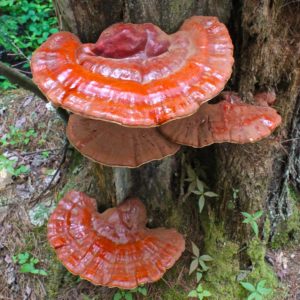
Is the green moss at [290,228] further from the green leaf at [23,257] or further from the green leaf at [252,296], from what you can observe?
the green leaf at [23,257]

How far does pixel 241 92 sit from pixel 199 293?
2053mm

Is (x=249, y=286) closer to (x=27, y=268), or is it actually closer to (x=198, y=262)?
(x=198, y=262)

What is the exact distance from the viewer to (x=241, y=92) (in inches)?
120

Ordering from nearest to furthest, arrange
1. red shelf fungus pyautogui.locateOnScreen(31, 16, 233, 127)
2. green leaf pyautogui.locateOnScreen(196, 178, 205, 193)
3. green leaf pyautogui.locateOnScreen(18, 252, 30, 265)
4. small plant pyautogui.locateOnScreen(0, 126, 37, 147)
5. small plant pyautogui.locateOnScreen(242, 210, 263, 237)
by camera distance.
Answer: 1. red shelf fungus pyautogui.locateOnScreen(31, 16, 233, 127)
2. small plant pyautogui.locateOnScreen(242, 210, 263, 237)
3. green leaf pyautogui.locateOnScreen(196, 178, 205, 193)
4. green leaf pyautogui.locateOnScreen(18, 252, 30, 265)
5. small plant pyautogui.locateOnScreen(0, 126, 37, 147)

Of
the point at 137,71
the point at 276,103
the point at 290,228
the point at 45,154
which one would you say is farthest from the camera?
the point at 45,154

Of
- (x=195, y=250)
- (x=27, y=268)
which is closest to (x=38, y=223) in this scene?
(x=27, y=268)

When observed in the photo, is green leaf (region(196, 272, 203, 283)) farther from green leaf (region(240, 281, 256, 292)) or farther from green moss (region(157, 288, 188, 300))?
green leaf (region(240, 281, 256, 292))

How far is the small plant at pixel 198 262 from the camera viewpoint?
12.1 ft

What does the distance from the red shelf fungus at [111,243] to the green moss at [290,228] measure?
5.10ft

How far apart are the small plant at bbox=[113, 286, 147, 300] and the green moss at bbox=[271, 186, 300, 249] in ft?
5.54

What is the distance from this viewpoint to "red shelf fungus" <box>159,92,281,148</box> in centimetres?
261

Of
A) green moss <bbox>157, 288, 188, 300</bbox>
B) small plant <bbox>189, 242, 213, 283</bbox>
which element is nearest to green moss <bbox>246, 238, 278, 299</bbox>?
small plant <bbox>189, 242, 213, 283</bbox>

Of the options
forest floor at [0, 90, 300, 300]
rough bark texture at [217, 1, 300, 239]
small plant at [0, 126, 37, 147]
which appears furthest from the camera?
small plant at [0, 126, 37, 147]

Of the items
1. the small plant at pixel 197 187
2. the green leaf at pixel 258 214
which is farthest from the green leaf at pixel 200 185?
the green leaf at pixel 258 214
